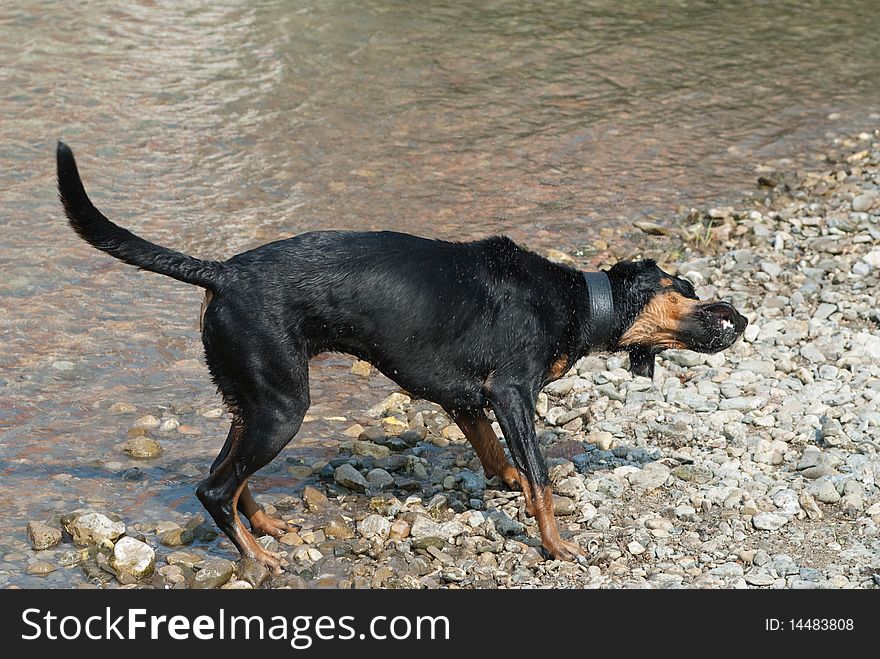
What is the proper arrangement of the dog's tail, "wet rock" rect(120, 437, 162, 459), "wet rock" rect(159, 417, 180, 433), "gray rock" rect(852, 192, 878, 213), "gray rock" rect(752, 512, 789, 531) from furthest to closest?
"gray rock" rect(852, 192, 878, 213) < "wet rock" rect(159, 417, 180, 433) < "wet rock" rect(120, 437, 162, 459) < "gray rock" rect(752, 512, 789, 531) < the dog's tail

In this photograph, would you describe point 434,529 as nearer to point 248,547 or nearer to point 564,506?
point 564,506

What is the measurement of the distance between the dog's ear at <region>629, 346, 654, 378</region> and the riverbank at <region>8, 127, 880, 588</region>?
1.85ft

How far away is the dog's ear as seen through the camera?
6.35 m

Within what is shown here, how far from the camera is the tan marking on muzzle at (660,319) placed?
6.20m

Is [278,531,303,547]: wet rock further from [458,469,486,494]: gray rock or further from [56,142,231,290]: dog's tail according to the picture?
[56,142,231,290]: dog's tail

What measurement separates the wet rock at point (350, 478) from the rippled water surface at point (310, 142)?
37cm

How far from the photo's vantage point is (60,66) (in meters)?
13.2

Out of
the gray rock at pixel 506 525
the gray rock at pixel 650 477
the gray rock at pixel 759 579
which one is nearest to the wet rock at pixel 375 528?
the gray rock at pixel 506 525

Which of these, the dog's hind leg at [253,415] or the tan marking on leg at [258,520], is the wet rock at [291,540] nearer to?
the tan marking on leg at [258,520]

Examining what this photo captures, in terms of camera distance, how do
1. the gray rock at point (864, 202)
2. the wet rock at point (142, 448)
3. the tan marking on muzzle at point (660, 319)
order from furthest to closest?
the gray rock at point (864, 202) < the wet rock at point (142, 448) < the tan marking on muzzle at point (660, 319)

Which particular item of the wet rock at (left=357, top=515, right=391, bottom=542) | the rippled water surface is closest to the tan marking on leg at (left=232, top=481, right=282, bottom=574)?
the wet rock at (left=357, top=515, right=391, bottom=542)

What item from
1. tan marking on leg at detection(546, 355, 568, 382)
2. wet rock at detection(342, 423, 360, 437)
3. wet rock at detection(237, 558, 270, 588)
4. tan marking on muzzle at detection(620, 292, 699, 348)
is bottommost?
wet rock at detection(342, 423, 360, 437)

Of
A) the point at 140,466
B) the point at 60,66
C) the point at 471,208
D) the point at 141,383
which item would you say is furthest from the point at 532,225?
the point at 60,66

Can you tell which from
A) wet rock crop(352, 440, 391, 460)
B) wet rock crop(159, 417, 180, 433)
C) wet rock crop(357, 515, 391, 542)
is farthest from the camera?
wet rock crop(159, 417, 180, 433)
